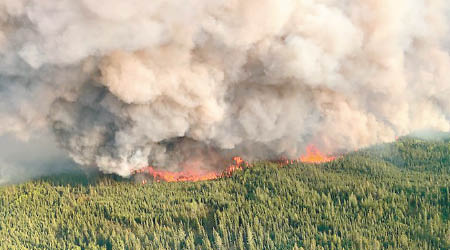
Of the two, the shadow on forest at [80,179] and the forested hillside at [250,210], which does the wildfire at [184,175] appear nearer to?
→ the forested hillside at [250,210]

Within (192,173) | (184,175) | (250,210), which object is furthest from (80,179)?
(250,210)

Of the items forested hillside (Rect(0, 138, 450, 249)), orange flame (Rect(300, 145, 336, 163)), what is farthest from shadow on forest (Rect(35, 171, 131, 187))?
orange flame (Rect(300, 145, 336, 163))

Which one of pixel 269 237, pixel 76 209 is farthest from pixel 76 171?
pixel 269 237

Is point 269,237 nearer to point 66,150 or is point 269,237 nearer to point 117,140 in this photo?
point 117,140

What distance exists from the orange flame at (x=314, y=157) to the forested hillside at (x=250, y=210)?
2.11 metres

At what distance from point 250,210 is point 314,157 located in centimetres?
1649

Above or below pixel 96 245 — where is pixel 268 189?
above

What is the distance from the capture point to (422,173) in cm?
6600

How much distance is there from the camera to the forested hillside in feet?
167

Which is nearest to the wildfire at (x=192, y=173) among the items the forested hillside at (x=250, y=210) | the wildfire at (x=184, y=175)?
the wildfire at (x=184, y=175)

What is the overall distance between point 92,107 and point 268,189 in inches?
736

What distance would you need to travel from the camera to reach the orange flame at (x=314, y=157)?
68.9 metres

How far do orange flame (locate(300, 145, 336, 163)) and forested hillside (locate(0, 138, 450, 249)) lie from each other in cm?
211

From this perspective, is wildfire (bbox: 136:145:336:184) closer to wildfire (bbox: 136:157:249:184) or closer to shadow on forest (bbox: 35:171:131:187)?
wildfire (bbox: 136:157:249:184)
